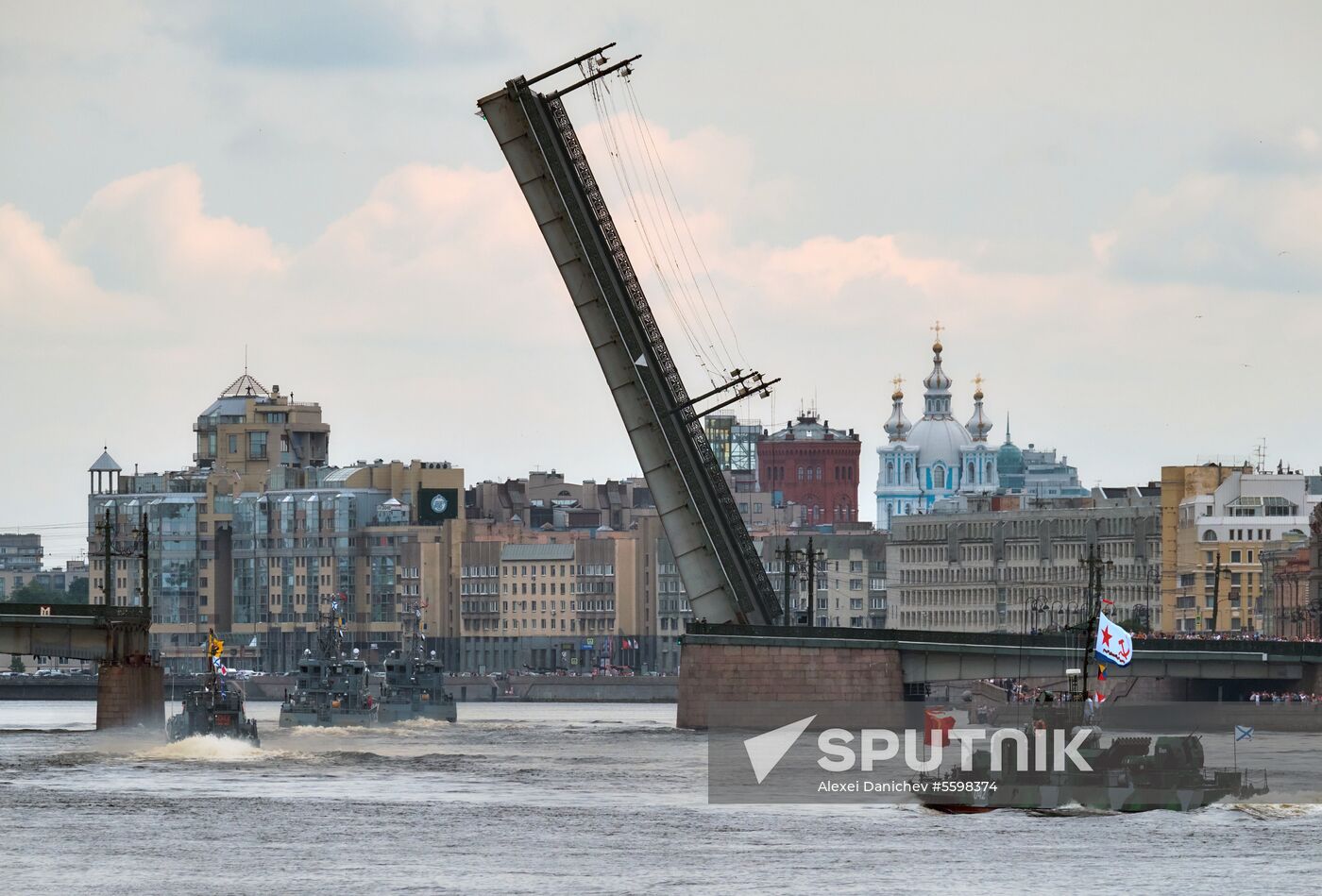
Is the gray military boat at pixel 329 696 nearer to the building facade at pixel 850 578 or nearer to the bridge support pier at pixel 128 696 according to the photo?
the bridge support pier at pixel 128 696

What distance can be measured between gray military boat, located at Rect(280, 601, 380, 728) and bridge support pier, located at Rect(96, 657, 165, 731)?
7312 millimetres

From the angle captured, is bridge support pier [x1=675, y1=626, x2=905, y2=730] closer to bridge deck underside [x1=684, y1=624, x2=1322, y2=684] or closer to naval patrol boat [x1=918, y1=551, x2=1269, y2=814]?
bridge deck underside [x1=684, y1=624, x2=1322, y2=684]

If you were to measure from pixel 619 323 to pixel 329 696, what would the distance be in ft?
72.5

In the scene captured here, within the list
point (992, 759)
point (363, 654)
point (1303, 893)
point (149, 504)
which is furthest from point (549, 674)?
point (1303, 893)

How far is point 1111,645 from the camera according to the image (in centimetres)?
4950

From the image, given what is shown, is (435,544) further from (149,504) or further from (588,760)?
(588,760)

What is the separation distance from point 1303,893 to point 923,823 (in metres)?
9.89

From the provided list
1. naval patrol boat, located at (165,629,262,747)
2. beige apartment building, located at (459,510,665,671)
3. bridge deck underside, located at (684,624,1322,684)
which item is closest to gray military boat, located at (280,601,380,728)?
naval patrol boat, located at (165,629,262,747)

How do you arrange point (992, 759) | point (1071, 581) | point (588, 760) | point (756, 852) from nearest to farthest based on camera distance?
point (756, 852)
point (992, 759)
point (588, 760)
point (1071, 581)

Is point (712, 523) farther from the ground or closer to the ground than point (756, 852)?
farther from the ground

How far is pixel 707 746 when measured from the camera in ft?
235

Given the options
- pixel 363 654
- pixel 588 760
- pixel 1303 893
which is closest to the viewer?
pixel 1303 893

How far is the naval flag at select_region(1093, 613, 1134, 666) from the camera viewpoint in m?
49.2

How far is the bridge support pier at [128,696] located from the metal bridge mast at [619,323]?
46.3ft
